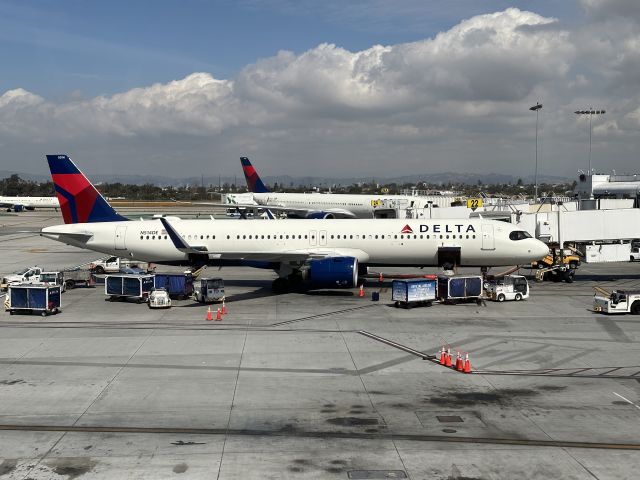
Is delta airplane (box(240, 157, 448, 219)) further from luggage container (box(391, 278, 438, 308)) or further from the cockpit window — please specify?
luggage container (box(391, 278, 438, 308))

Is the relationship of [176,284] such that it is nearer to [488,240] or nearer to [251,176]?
[488,240]

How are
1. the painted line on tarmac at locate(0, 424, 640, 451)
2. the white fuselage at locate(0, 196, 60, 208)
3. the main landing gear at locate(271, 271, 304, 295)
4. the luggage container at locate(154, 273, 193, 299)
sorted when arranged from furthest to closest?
the white fuselage at locate(0, 196, 60, 208) < the main landing gear at locate(271, 271, 304, 295) < the luggage container at locate(154, 273, 193, 299) < the painted line on tarmac at locate(0, 424, 640, 451)

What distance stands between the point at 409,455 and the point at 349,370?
7691mm

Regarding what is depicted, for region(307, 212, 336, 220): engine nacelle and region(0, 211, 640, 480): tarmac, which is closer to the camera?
region(0, 211, 640, 480): tarmac

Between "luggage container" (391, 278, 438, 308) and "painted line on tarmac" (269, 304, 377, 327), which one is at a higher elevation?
"luggage container" (391, 278, 438, 308)

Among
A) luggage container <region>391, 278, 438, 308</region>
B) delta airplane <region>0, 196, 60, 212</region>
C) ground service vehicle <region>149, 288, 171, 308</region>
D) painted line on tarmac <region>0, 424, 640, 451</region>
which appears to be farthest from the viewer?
delta airplane <region>0, 196, 60, 212</region>

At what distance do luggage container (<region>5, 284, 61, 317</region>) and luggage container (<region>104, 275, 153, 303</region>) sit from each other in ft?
14.6

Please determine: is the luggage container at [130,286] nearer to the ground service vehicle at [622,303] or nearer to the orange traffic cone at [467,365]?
the orange traffic cone at [467,365]

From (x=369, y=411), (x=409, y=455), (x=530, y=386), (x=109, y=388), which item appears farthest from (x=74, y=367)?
(x=530, y=386)

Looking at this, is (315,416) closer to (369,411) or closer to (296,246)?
(369,411)

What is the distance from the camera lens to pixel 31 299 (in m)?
33.0

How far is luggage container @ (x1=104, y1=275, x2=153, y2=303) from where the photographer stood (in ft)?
121

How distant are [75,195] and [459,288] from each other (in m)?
26.7

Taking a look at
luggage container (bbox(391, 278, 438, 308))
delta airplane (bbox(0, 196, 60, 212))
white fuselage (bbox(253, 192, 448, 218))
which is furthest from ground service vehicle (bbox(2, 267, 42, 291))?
delta airplane (bbox(0, 196, 60, 212))
